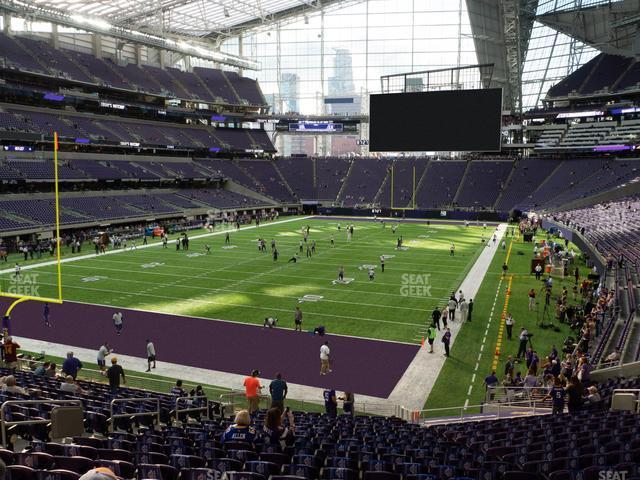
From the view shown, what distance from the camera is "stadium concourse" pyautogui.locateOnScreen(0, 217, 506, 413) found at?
1622 centimetres

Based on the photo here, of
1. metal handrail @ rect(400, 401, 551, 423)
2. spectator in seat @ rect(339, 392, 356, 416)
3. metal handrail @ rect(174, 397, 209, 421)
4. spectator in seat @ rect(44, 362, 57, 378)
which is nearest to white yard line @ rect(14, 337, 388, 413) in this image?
metal handrail @ rect(400, 401, 551, 423)

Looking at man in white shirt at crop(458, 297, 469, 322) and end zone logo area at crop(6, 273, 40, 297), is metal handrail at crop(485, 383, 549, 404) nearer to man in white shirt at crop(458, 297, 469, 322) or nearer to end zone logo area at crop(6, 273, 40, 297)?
man in white shirt at crop(458, 297, 469, 322)

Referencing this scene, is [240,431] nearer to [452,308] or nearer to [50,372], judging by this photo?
[50,372]

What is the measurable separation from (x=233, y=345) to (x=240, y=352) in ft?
2.53

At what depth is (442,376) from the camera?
16922mm

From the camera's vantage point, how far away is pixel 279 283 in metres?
29.6

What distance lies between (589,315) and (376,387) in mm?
10051

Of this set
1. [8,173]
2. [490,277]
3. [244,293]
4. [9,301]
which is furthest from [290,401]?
[8,173]

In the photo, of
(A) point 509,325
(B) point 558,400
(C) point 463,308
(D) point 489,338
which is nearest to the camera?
(B) point 558,400

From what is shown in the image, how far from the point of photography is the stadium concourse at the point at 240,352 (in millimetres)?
16219

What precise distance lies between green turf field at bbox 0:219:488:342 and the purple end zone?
1330 mm

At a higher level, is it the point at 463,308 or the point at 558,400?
the point at 558,400

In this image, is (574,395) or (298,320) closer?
(574,395)

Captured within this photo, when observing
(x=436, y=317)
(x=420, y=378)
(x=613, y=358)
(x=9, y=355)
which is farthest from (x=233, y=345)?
(x=613, y=358)
